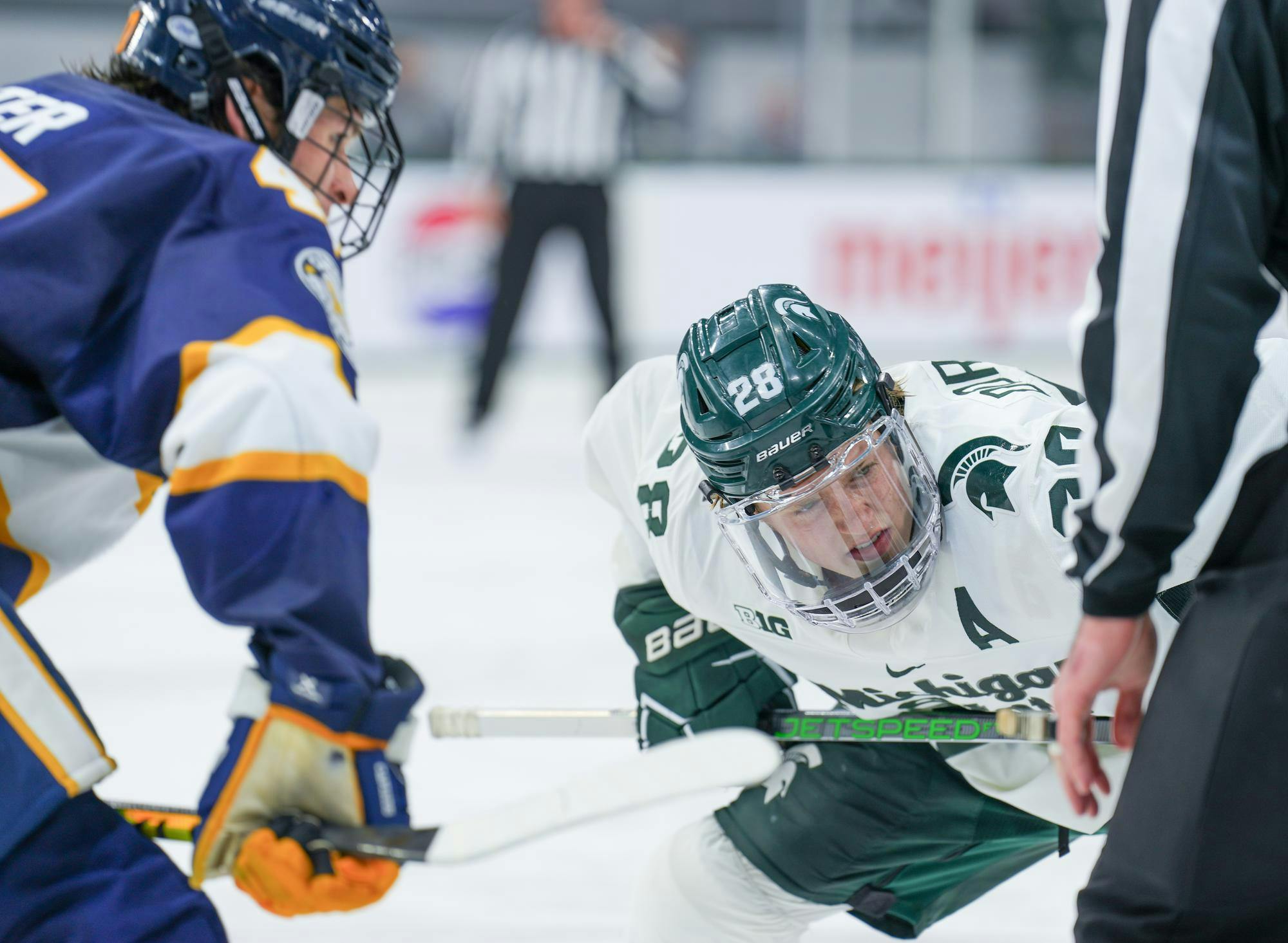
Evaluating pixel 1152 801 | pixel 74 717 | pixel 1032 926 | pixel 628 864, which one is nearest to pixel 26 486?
pixel 74 717

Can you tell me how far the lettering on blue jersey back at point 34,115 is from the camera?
1.19m

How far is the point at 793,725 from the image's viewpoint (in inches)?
65.3

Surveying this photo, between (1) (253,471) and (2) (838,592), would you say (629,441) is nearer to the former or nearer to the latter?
(2) (838,592)

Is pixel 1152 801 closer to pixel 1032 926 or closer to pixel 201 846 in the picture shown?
pixel 201 846

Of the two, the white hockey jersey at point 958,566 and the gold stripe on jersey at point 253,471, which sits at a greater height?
the gold stripe on jersey at point 253,471

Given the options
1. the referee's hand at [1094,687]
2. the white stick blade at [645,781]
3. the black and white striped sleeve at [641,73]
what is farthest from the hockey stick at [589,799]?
the black and white striped sleeve at [641,73]

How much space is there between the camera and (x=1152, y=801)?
0.95 meters

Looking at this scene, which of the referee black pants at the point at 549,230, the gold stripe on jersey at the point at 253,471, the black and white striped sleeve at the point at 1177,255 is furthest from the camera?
the referee black pants at the point at 549,230

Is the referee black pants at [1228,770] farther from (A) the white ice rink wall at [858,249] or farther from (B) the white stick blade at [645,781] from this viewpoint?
(A) the white ice rink wall at [858,249]

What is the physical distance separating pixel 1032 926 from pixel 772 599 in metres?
0.70

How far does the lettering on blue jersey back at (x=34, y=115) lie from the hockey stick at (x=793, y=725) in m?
0.81

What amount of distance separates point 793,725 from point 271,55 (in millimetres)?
903

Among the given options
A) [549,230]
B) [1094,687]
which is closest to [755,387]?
[1094,687]

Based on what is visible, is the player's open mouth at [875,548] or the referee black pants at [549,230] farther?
the referee black pants at [549,230]
